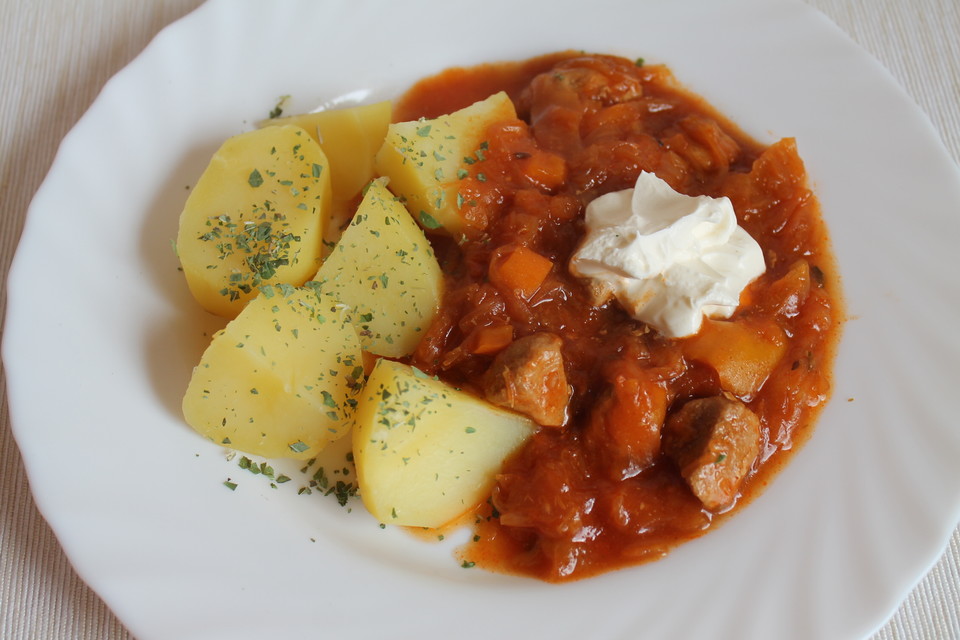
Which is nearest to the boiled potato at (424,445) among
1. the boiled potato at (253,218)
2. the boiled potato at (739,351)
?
the boiled potato at (253,218)

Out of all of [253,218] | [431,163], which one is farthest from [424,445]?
[431,163]

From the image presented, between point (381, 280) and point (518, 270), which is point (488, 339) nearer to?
point (518, 270)

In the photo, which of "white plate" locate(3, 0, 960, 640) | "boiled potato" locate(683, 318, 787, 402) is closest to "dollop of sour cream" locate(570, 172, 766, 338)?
"boiled potato" locate(683, 318, 787, 402)

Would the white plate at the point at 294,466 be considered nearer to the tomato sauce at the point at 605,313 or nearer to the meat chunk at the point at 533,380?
the tomato sauce at the point at 605,313

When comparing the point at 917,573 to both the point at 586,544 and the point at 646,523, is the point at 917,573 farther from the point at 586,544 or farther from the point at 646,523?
the point at 586,544

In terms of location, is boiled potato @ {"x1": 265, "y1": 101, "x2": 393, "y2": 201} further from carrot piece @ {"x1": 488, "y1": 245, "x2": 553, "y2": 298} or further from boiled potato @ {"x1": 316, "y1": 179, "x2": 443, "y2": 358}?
carrot piece @ {"x1": 488, "y1": 245, "x2": 553, "y2": 298}
